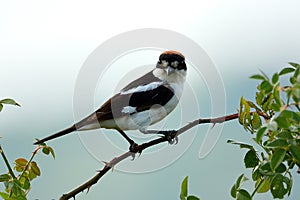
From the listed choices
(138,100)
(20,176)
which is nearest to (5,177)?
(20,176)

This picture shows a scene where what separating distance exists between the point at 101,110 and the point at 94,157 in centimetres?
103

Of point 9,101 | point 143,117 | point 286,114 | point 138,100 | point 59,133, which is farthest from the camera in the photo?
point 138,100

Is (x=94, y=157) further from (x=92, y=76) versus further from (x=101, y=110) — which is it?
(x=101, y=110)

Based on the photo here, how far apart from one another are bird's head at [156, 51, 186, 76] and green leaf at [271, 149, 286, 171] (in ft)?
6.00

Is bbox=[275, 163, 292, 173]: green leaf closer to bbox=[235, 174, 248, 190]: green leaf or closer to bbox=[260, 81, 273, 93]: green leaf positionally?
bbox=[235, 174, 248, 190]: green leaf

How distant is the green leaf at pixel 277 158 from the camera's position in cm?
128

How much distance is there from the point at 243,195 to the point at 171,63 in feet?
5.74

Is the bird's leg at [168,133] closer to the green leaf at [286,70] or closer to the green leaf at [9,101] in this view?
the green leaf at [9,101]

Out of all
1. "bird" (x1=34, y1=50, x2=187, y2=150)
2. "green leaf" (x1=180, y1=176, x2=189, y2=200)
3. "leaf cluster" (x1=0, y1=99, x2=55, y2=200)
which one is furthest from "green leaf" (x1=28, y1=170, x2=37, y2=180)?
"green leaf" (x1=180, y1=176, x2=189, y2=200)

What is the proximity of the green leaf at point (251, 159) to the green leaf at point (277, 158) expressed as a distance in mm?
312

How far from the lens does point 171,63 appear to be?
3096mm

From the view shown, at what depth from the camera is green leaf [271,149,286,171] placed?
1275 millimetres

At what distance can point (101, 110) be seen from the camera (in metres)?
2.83

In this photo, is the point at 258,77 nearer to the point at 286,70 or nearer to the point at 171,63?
the point at 286,70
